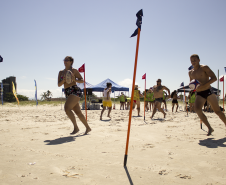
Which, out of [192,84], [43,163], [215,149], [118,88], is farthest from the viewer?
[118,88]

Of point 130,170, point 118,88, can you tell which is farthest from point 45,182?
point 118,88

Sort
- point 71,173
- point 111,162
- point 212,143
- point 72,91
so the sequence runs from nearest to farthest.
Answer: point 71,173 → point 111,162 → point 212,143 → point 72,91

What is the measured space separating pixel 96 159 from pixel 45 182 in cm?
83

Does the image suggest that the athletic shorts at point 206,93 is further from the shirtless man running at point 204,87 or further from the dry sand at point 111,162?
the dry sand at point 111,162

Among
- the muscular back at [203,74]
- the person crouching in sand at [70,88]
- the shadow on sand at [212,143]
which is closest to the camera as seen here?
the shadow on sand at [212,143]

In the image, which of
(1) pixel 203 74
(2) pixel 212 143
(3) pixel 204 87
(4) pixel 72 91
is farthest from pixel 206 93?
(4) pixel 72 91

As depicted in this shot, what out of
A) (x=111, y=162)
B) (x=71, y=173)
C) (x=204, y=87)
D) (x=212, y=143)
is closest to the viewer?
(x=71, y=173)

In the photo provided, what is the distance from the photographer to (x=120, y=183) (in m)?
1.80

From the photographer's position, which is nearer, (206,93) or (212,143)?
(212,143)

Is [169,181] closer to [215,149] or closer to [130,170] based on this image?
[130,170]

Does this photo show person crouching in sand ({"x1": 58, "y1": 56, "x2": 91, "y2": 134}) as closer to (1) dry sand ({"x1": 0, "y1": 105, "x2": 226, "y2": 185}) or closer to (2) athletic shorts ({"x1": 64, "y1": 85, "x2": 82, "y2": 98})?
(2) athletic shorts ({"x1": 64, "y1": 85, "x2": 82, "y2": 98})

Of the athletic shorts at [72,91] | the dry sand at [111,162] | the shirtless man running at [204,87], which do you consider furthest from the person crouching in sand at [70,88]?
the shirtless man running at [204,87]

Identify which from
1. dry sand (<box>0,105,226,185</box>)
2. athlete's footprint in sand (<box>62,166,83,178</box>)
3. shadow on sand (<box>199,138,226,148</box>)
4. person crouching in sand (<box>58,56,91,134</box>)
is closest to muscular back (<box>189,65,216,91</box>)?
shadow on sand (<box>199,138,226,148</box>)

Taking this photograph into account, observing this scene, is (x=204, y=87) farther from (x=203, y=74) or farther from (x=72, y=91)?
(x=72, y=91)
